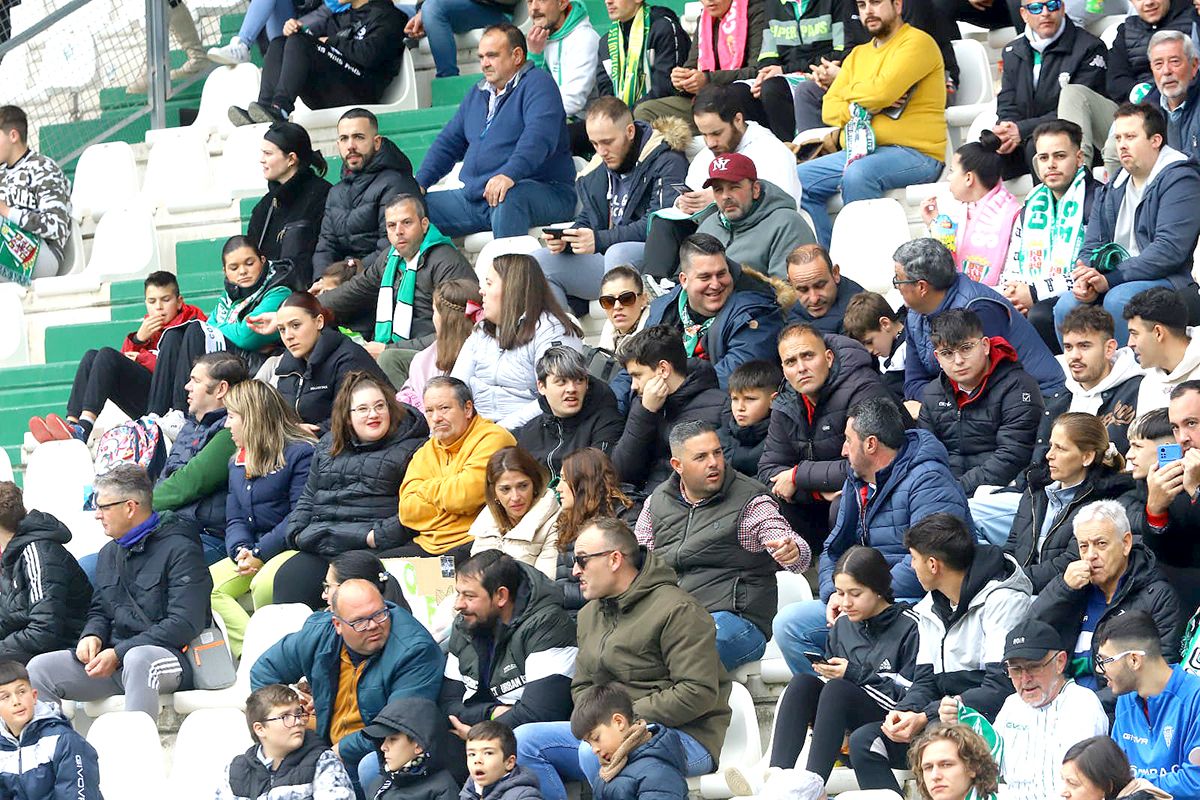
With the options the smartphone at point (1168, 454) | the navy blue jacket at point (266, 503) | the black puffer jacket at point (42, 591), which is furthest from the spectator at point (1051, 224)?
the black puffer jacket at point (42, 591)

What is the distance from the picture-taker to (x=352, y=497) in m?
9.23

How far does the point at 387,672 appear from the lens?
8141 mm

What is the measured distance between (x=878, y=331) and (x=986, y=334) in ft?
1.72

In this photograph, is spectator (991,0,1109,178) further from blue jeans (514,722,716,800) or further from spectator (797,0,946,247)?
blue jeans (514,722,716,800)

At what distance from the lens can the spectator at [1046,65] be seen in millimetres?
10148

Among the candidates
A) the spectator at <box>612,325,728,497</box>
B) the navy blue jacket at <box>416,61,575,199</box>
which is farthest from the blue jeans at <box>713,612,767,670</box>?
the navy blue jacket at <box>416,61,575,199</box>

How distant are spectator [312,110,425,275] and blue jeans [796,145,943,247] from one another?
5.91 ft

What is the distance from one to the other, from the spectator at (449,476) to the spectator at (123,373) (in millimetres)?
2270

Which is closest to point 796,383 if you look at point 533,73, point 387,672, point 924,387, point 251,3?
point 924,387

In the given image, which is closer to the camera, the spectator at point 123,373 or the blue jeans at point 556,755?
the blue jeans at point 556,755

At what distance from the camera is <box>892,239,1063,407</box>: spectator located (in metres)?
8.67

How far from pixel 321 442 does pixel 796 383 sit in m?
2.03

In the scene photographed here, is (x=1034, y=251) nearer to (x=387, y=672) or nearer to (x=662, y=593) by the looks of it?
(x=662, y=593)

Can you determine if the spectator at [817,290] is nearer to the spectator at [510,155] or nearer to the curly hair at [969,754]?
the spectator at [510,155]
